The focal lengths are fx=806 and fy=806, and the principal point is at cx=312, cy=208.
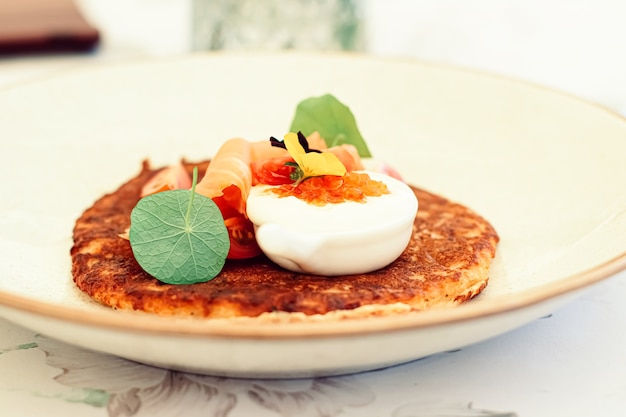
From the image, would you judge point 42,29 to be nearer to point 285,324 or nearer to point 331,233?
point 331,233

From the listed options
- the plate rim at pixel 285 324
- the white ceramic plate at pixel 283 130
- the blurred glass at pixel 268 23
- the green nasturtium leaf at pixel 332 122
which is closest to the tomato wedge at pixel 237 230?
the white ceramic plate at pixel 283 130

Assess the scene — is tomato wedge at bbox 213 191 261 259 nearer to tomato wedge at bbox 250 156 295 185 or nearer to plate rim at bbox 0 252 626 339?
tomato wedge at bbox 250 156 295 185

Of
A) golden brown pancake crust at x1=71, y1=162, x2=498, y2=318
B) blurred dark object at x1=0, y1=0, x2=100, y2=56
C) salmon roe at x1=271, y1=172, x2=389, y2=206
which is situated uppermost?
salmon roe at x1=271, y1=172, x2=389, y2=206

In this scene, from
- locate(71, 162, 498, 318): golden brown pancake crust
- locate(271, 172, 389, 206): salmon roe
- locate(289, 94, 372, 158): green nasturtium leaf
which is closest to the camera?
locate(71, 162, 498, 318): golden brown pancake crust

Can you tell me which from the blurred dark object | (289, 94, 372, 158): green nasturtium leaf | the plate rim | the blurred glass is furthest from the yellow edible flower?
the blurred dark object

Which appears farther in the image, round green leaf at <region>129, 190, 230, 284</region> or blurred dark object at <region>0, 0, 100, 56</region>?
blurred dark object at <region>0, 0, 100, 56</region>

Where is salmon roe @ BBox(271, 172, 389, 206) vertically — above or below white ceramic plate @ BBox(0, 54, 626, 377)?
above

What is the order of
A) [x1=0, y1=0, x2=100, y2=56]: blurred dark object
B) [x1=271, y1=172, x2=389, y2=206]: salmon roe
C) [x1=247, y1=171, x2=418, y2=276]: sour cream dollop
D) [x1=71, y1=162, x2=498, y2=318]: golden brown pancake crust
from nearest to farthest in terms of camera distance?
[x1=71, y1=162, x2=498, y2=318]: golden brown pancake crust < [x1=247, y1=171, x2=418, y2=276]: sour cream dollop < [x1=271, y1=172, x2=389, y2=206]: salmon roe < [x1=0, y1=0, x2=100, y2=56]: blurred dark object
